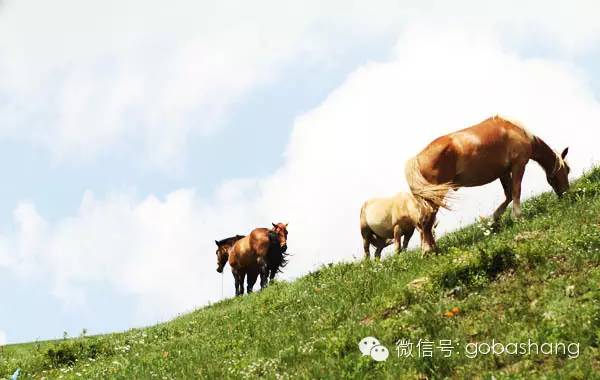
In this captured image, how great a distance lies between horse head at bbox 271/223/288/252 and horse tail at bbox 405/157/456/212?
51.2 ft

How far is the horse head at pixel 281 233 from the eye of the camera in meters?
31.1

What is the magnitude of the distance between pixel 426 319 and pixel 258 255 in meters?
21.7

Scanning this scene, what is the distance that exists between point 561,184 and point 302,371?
12.1m

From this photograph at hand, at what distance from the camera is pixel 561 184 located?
A: 739 inches

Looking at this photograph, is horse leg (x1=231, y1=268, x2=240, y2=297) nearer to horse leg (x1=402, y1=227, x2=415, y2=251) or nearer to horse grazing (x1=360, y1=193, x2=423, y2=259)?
horse grazing (x1=360, y1=193, x2=423, y2=259)

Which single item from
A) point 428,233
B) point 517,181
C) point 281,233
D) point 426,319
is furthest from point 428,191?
point 281,233

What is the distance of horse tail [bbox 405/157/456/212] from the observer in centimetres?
1559

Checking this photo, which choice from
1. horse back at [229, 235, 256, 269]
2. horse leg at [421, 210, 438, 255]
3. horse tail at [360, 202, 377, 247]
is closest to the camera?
horse leg at [421, 210, 438, 255]

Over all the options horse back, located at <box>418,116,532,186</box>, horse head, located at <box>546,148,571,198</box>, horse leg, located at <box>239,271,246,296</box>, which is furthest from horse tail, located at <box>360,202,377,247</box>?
horse leg, located at <box>239,271,246,296</box>

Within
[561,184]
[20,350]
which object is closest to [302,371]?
[561,184]

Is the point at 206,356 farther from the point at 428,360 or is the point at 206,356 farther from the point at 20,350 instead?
the point at 20,350

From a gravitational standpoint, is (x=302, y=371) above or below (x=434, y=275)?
below

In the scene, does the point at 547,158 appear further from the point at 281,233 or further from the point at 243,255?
the point at 243,255

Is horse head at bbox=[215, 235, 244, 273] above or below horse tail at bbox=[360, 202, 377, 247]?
above
